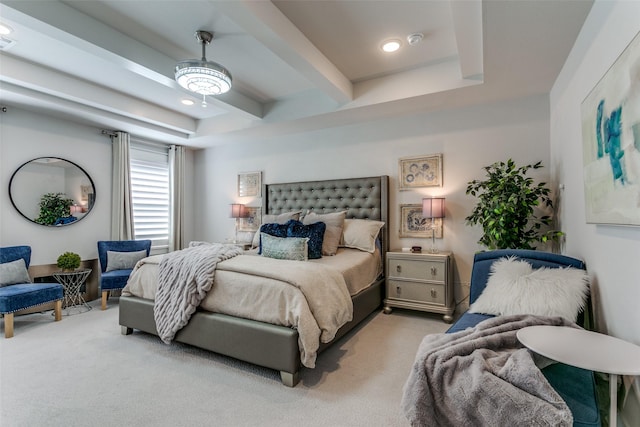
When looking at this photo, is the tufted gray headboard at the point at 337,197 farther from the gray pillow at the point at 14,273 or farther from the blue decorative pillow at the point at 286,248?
the gray pillow at the point at 14,273

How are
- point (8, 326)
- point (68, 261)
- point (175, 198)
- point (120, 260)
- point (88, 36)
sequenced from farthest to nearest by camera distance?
point (175, 198), point (120, 260), point (68, 261), point (8, 326), point (88, 36)

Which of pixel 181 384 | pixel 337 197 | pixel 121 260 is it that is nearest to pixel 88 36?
pixel 181 384

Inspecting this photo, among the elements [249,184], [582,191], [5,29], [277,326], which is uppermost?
[5,29]

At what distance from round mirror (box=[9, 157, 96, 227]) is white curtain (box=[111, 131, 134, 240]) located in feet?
0.95

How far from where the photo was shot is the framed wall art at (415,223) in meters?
3.65

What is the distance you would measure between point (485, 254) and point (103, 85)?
174 inches

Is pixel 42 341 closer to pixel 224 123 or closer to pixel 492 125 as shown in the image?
pixel 224 123

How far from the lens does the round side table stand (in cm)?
376

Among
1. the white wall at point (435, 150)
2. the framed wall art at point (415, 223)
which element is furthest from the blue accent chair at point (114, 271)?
the framed wall art at point (415, 223)

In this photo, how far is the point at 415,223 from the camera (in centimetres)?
379

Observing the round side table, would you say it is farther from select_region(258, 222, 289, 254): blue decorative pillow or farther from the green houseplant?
select_region(258, 222, 289, 254): blue decorative pillow

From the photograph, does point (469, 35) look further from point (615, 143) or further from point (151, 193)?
point (151, 193)

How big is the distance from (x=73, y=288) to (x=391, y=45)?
4.71m

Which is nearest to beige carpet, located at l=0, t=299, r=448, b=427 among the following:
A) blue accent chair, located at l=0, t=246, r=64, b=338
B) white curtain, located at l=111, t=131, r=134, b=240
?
blue accent chair, located at l=0, t=246, r=64, b=338
